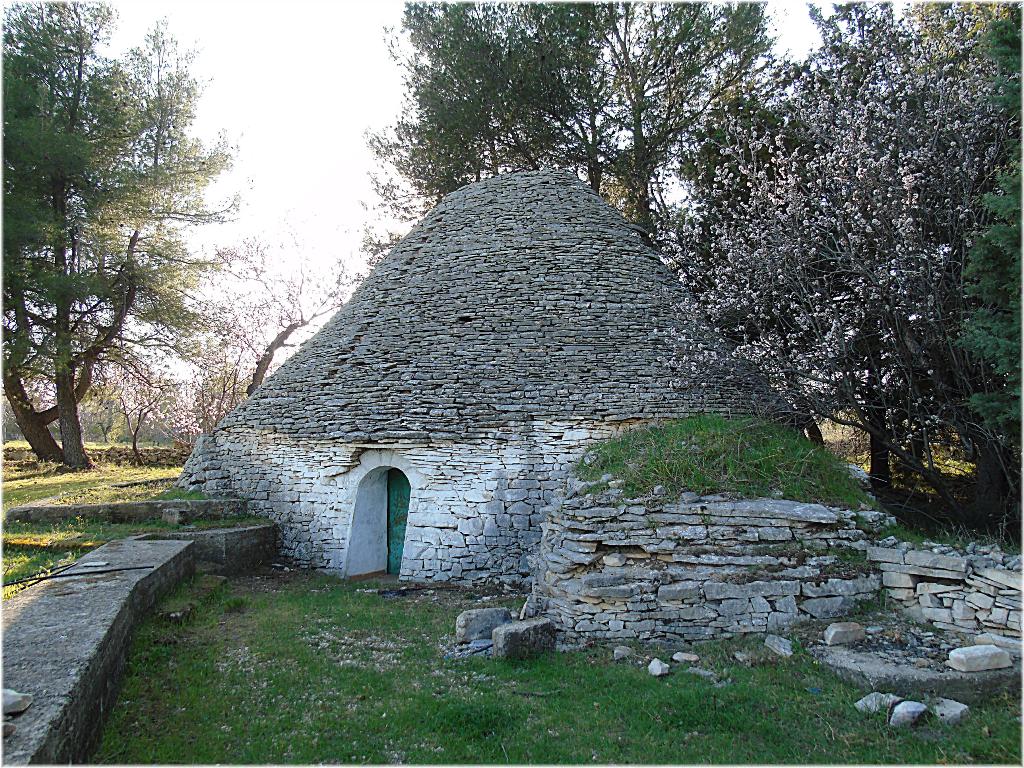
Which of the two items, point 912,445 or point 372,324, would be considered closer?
point 912,445

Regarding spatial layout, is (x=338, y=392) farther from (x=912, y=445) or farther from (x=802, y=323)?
(x=912, y=445)

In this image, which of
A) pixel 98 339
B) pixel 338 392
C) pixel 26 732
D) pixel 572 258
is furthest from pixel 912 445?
pixel 98 339

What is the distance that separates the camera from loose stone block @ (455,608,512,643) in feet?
18.2

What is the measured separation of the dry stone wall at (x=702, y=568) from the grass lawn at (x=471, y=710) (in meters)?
0.33

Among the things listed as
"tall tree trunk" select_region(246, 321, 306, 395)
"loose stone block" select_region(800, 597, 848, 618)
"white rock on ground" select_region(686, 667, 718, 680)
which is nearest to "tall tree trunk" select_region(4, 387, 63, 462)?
"tall tree trunk" select_region(246, 321, 306, 395)

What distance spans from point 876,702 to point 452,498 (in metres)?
5.10

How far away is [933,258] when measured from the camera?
6.34m

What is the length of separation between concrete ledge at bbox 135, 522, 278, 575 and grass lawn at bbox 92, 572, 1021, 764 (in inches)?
80.7

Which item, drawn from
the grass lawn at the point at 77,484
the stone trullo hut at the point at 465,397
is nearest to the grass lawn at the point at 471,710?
the stone trullo hut at the point at 465,397

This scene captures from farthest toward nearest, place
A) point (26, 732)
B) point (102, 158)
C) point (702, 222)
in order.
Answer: point (102, 158) → point (702, 222) → point (26, 732)

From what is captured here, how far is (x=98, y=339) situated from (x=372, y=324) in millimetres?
11040

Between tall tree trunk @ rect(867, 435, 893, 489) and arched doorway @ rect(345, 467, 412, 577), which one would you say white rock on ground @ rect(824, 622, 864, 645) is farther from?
arched doorway @ rect(345, 467, 412, 577)

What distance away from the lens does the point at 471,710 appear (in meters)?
4.12

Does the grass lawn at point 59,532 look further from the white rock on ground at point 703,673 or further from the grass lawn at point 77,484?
the white rock on ground at point 703,673
